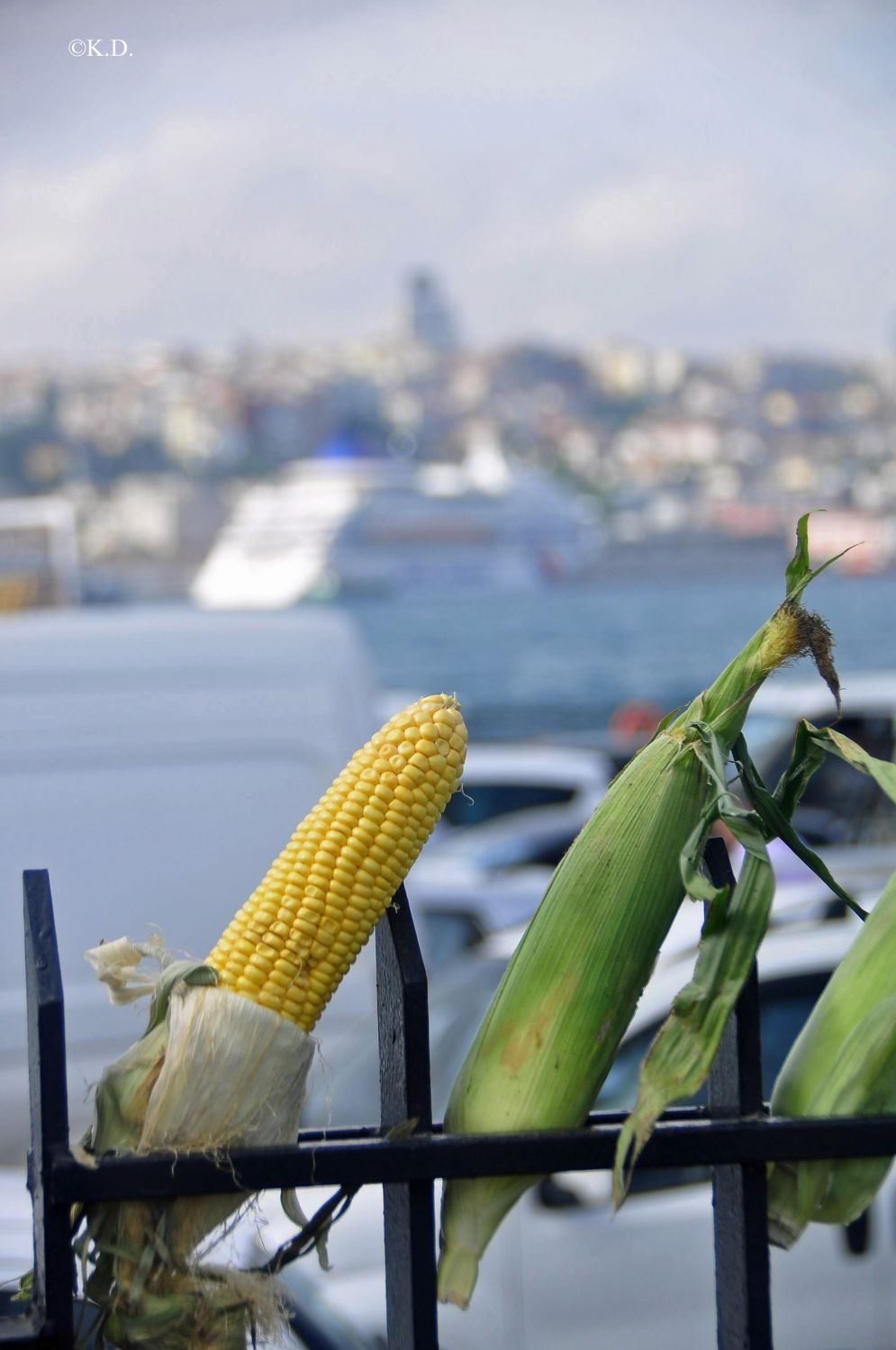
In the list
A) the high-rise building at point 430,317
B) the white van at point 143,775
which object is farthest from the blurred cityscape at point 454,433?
the white van at point 143,775

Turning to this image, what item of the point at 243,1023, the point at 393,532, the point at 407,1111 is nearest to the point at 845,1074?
the point at 407,1111

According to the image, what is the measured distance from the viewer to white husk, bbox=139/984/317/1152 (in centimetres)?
101

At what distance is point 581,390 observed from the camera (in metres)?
101

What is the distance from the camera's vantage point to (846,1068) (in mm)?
1089

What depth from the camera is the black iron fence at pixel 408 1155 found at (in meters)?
1.01

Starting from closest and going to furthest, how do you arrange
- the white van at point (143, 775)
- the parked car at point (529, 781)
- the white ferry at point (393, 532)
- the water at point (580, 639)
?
the white van at point (143, 775) → the parked car at point (529, 781) → the water at point (580, 639) → the white ferry at point (393, 532)

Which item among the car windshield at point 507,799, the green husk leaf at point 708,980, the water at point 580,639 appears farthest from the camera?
the water at point 580,639

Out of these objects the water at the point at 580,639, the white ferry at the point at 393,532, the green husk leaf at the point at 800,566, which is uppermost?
the white ferry at the point at 393,532

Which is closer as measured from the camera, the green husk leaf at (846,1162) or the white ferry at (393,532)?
the green husk leaf at (846,1162)

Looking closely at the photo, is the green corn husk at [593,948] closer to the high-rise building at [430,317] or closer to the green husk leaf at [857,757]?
the green husk leaf at [857,757]

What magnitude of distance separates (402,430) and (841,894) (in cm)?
9966

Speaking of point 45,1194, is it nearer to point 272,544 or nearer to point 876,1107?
point 876,1107

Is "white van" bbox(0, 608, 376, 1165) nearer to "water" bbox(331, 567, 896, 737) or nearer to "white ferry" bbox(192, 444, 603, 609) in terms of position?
"water" bbox(331, 567, 896, 737)

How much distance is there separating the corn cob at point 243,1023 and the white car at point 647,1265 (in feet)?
8.78
